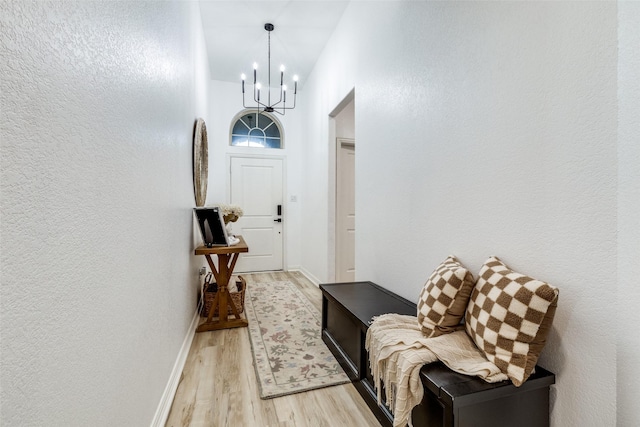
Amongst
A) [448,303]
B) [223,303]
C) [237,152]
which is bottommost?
[223,303]

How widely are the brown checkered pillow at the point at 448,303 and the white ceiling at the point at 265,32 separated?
3.01 m

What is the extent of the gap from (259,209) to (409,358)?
4.20 metres

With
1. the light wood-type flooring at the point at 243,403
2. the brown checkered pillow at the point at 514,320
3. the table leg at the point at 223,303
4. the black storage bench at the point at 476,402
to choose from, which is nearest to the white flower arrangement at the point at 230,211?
the table leg at the point at 223,303

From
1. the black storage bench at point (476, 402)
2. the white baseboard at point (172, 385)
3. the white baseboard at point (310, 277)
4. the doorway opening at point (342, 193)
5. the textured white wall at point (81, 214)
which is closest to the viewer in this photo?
the textured white wall at point (81, 214)

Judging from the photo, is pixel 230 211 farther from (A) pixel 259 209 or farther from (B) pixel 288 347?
(A) pixel 259 209

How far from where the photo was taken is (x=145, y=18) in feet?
4.33

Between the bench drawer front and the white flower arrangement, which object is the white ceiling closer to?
the white flower arrangement

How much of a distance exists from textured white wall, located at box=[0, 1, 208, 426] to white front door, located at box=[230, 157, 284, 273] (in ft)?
11.4

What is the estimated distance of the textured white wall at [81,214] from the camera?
55cm

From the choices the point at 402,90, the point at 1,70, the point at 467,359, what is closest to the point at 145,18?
the point at 1,70

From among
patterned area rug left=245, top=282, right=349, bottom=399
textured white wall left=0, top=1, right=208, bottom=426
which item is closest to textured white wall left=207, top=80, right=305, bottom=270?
patterned area rug left=245, top=282, right=349, bottom=399

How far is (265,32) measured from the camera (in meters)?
3.53

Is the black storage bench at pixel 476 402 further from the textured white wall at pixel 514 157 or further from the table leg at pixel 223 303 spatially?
the table leg at pixel 223 303

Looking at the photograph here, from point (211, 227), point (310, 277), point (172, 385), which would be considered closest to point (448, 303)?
point (172, 385)
